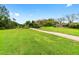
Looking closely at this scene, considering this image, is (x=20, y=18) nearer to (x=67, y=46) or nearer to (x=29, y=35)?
(x=29, y=35)

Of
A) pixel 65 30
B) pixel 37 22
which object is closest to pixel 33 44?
pixel 37 22

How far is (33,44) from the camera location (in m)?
1.79

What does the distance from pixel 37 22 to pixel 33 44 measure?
0.75ft

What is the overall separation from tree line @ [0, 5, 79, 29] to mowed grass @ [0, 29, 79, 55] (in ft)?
0.20

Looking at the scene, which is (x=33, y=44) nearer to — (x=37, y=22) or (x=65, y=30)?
(x=37, y=22)

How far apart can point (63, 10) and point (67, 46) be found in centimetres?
35

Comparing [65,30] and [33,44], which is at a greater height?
[65,30]

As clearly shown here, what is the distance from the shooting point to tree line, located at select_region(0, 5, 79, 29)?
5.98ft

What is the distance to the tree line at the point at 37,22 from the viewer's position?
1.82 m

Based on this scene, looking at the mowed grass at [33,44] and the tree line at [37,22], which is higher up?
the tree line at [37,22]

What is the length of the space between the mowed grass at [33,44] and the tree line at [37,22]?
6 cm
